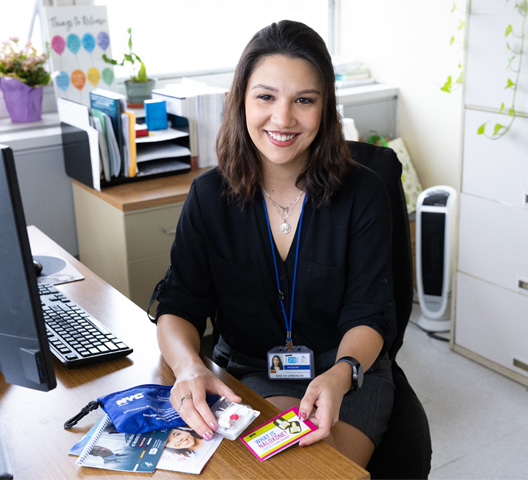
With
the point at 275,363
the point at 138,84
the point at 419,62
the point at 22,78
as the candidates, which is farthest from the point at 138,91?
the point at 275,363

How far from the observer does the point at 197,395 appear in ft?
3.79

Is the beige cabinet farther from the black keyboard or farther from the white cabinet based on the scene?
the white cabinet

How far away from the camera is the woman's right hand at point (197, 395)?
111 centimetres

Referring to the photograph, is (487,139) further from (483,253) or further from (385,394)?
(385,394)

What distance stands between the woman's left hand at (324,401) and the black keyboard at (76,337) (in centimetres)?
40

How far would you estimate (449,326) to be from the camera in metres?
3.13

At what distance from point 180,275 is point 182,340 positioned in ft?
0.62

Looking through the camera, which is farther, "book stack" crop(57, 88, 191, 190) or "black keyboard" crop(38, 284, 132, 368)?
"book stack" crop(57, 88, 191, 190)

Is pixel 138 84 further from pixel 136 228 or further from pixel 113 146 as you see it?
pixel 136 228

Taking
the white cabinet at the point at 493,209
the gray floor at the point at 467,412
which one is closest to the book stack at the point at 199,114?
the white cabinet at the point at 493,209

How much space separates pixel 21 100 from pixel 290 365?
1.91m

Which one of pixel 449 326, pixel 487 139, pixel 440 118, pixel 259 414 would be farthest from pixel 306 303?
pixel 440 118

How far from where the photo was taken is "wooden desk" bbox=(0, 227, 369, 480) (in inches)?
39.8

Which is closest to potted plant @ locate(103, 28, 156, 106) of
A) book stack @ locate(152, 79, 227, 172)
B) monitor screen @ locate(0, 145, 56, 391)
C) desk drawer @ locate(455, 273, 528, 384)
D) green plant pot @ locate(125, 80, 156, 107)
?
green plant pot @ locate(125, 80, 156, 107)
